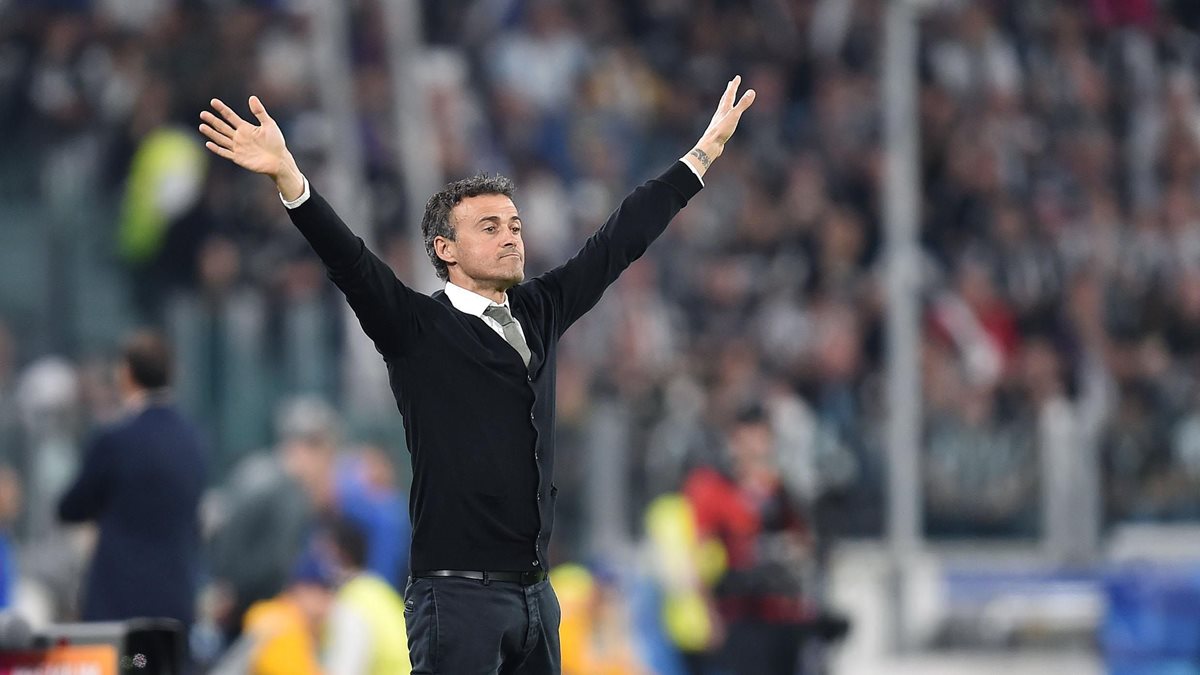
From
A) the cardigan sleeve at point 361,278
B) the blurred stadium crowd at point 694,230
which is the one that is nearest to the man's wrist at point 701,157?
the cardigan sleeve at point 361,278

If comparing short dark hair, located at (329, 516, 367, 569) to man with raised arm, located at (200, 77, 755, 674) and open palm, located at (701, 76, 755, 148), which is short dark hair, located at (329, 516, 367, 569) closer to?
open palm, located at (701, 76, 755, 148)

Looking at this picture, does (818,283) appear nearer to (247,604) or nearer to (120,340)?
(120,340)

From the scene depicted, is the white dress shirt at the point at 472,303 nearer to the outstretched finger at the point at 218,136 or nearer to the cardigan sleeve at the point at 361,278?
the cardigan sleeve at the point at 361,278

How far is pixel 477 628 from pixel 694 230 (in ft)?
34.9

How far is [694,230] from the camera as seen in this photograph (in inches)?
604

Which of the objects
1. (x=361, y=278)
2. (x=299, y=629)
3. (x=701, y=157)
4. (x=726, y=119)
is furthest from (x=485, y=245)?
(x=299, y=629)

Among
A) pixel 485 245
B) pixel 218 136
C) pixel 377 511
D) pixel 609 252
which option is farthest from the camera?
pixel 377 511

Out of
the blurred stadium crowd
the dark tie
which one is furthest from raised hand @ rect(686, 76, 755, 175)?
the blurred stadium crowd

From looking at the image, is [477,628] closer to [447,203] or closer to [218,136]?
[447,203]

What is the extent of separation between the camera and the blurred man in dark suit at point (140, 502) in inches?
289

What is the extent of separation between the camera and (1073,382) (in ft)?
45.6

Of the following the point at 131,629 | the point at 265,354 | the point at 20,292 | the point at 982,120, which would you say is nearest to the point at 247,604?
the point at 265,354

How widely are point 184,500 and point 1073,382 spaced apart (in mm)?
7846

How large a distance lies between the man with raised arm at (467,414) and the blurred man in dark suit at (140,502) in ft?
8.41
